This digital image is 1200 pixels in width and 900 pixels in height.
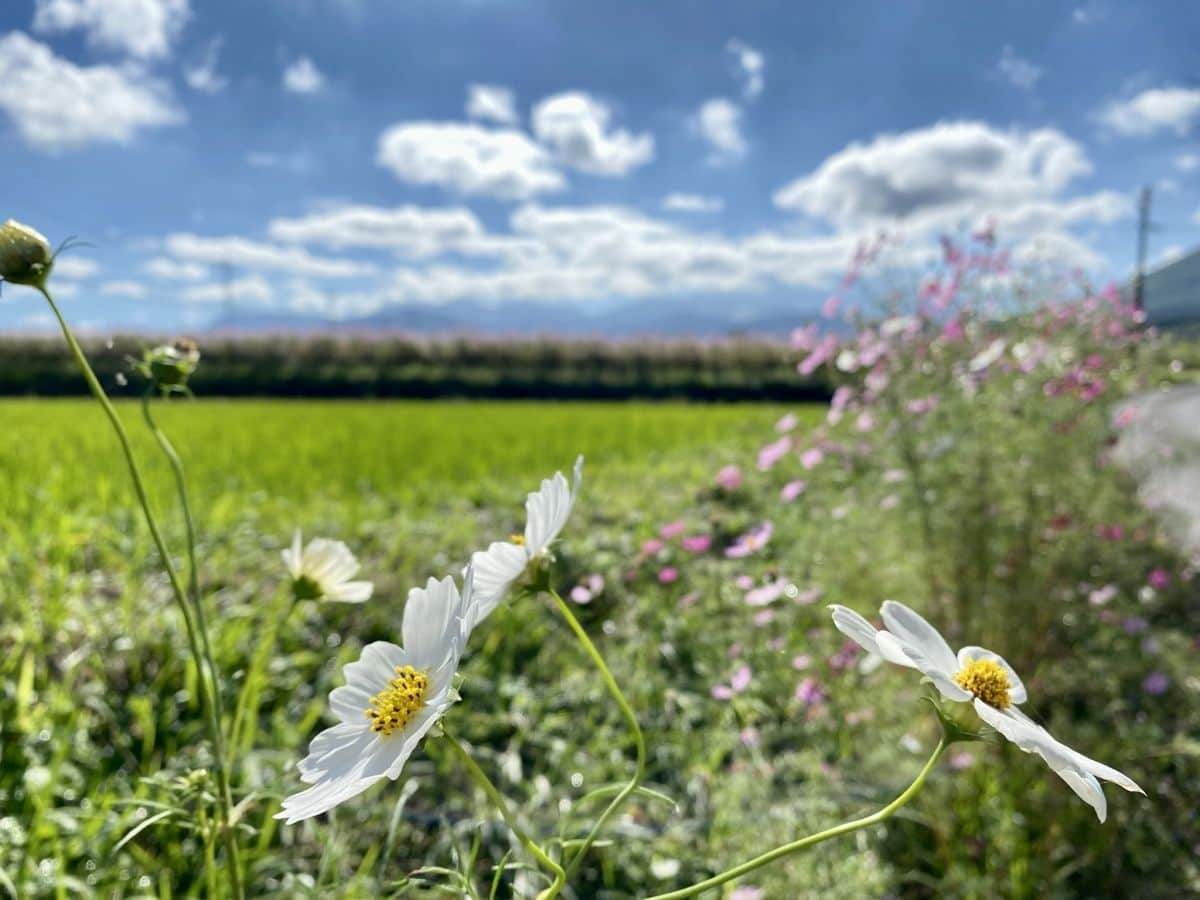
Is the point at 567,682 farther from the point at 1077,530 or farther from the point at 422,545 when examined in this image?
the point at 1077,530

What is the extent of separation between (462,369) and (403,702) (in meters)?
19.5

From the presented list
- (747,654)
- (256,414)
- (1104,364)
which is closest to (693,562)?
A: (747,654)

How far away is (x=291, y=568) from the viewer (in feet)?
2.31

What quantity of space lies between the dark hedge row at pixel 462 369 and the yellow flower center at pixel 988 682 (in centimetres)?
1427

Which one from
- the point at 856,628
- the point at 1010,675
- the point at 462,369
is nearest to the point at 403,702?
the point at 856,628

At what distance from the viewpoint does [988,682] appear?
0.50 metres

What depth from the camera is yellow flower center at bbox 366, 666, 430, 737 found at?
0.45 metres

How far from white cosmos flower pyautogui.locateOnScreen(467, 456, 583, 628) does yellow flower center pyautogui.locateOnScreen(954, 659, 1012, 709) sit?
243 millimetres

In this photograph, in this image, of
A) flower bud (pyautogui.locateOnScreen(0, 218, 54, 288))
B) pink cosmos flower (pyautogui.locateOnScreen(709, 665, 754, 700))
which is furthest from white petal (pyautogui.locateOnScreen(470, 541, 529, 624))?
pink cosmos flower (pyautogui.locateOnScreen(709, 665, 754, 700))

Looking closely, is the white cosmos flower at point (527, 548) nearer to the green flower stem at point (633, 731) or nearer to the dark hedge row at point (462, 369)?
the green flower stem at point (633, 731)

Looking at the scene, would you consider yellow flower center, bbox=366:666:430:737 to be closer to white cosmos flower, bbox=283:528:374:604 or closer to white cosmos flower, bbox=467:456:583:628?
white cosmos flower, bbox=467:456:583:628

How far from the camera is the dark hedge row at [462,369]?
1628 centimetres

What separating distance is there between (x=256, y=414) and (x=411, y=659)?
348 inches

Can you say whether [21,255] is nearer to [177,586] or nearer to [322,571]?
[177,586]
